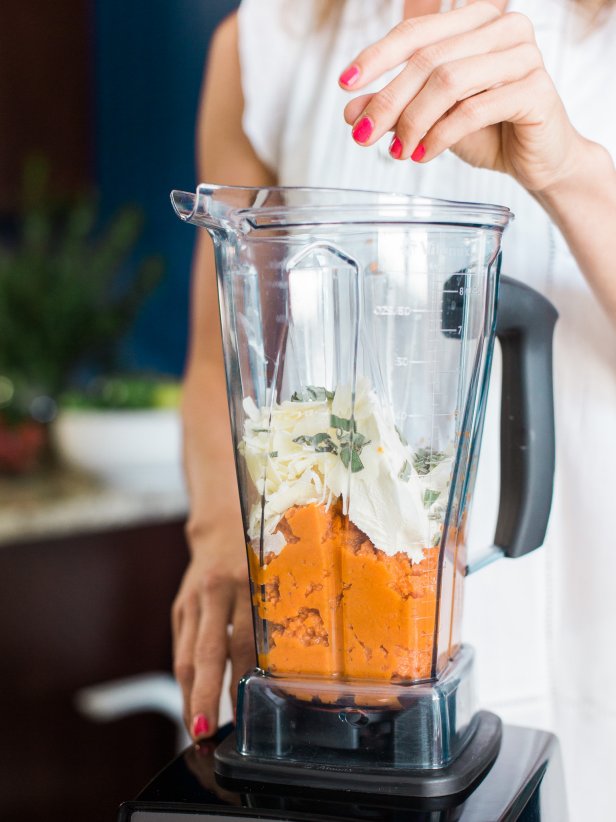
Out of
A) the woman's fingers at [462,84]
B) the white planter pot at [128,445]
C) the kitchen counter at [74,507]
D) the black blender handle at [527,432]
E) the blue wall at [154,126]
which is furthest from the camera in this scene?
the blue wall at [154,126]

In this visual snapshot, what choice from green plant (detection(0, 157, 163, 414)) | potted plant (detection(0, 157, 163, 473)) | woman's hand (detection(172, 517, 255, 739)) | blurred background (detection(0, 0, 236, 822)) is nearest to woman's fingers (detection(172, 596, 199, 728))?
woman's hand (detection(172, 517, 255, 739))

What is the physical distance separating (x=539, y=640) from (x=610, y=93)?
0.43m

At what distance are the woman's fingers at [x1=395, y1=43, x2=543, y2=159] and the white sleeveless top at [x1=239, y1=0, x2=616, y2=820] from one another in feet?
0.79

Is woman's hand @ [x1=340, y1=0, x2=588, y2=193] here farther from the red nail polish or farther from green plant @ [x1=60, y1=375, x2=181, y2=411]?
green plant @ [x1=60, y1=375, x2=181, y2=411]

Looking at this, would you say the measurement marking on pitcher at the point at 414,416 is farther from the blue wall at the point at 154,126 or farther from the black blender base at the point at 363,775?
the blue wall at the point at 154,126

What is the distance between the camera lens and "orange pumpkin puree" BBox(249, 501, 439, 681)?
1.82ft

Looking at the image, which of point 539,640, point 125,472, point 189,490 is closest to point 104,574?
point 125,472

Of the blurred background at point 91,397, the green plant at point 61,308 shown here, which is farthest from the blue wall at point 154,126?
the green plant at point 61,308

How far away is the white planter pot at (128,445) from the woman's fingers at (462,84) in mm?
1421

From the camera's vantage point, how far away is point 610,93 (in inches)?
29.4

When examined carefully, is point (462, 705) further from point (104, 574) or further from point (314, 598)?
point (104, 574)

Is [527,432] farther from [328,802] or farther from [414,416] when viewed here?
[328,802]

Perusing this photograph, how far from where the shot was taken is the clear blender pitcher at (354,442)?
54cm

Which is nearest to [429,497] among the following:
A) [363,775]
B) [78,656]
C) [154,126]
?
[363,775]
